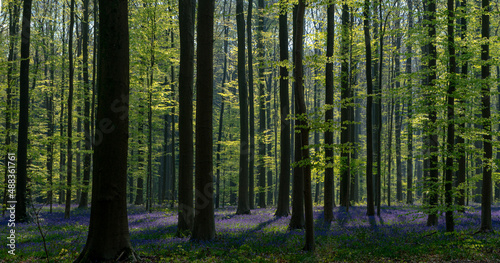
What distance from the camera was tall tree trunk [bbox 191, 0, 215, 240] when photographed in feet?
32.1

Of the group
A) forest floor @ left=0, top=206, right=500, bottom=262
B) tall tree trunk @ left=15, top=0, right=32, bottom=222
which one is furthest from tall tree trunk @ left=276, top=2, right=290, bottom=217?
tall tree trunk @ left=15, top=0, right=32, bottom=222

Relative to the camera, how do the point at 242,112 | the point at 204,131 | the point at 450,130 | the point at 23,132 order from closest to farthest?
the point at 204,131 → the point at 450,130 → the point at 23,132 → the point at 242,112

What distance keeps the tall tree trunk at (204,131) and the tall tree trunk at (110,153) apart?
3.00 metres

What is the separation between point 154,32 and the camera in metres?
19.6

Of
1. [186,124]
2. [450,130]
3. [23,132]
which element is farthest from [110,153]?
[23,132]

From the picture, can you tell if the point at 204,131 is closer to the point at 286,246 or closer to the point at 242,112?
the point at 286,246

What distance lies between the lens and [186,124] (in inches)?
439

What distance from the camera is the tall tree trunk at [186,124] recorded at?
11.0m

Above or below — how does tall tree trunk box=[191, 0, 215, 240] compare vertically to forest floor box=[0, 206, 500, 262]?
above

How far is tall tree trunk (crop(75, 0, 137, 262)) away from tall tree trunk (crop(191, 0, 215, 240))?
300 centimetres

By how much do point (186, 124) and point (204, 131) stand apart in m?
1.56

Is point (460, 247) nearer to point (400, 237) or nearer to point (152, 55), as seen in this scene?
point (400, 237)

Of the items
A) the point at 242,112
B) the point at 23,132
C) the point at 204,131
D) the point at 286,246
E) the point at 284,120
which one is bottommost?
the point at 286,246

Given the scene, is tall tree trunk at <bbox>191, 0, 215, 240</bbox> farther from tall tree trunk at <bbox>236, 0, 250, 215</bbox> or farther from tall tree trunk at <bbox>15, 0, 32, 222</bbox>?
tall tree trunk at <bbox>15, 0, 32, 222</bbox>
